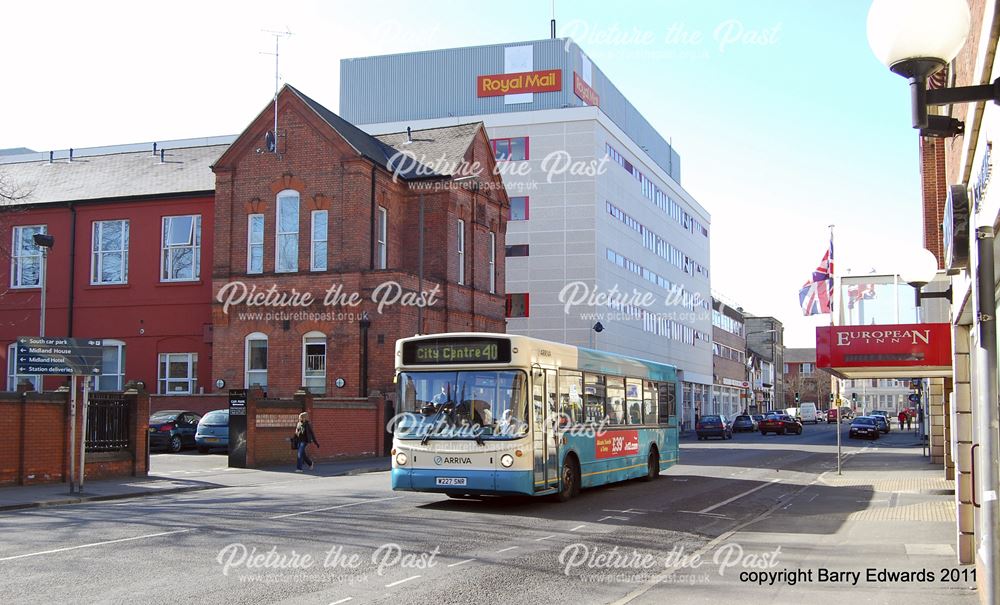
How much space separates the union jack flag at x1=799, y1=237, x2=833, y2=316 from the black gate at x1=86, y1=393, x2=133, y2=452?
59.8ft

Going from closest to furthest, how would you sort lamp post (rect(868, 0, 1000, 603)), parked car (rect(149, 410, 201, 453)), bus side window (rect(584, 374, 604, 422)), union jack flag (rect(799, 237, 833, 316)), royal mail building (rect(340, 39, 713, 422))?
lamp post (rect(868, 0, 1000, 603)) < bus side window (rect(584, 374, 604, 422)) < union jack flag (rect(799, 237, 833, 316)) < parked car (rect(149, 410, 201, 453)) < royal mail building (rect(340, 39, 713, 422))

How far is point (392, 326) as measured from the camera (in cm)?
3634

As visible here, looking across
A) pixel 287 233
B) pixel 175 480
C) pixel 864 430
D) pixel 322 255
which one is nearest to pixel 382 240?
pixel 322 255

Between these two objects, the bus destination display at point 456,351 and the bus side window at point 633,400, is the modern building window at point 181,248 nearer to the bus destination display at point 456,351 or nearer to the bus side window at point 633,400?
the bus side window at point 633,400

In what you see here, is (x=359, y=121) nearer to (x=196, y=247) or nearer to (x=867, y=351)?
(x=196, y=247)

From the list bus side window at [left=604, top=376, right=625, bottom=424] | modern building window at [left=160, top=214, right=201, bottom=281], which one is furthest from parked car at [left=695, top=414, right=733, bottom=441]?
bus side window at [left=604, top=376, right=625, bottom=424]

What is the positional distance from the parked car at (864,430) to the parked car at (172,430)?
4087 cm

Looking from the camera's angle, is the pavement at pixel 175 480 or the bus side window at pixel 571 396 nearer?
the bus side window at pixel 571 396

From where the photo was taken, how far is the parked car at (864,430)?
5856 cm

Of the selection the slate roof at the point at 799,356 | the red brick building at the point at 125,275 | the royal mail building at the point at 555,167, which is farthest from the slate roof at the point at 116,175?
Result: the slate roof at the point at 799,356

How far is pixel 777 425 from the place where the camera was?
64562mm

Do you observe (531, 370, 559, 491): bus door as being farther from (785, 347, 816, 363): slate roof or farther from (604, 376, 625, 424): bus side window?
(785, 347, 816, 363): slate roof

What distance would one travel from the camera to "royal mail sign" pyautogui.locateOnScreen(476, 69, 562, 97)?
63.7 metres

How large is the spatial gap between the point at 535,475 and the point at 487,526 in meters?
1.94
